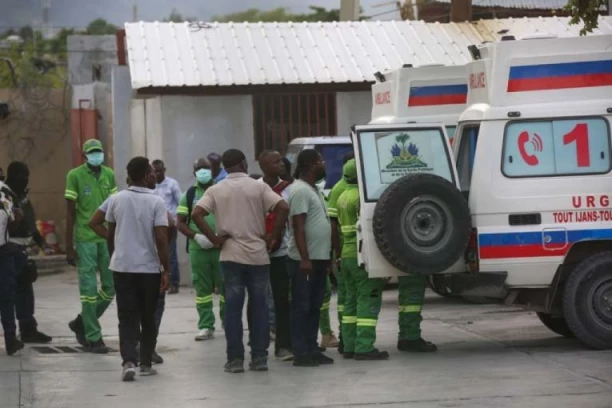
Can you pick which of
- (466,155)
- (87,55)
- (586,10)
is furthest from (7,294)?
(87,55)

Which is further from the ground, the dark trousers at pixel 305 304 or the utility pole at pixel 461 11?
the utility pole at pixel 461 11

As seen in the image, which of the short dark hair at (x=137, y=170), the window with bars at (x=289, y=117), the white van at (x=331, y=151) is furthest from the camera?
the window with bars at (x=289, y=117)

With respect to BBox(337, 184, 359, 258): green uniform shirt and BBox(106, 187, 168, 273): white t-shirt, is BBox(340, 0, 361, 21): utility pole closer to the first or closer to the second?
BBox(337, 184, 359, 258): green uniform shirt

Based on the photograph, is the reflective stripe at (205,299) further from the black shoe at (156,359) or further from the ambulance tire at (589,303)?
the ambulance tire at (589,303)

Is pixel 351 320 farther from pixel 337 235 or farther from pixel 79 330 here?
pixel 79 330

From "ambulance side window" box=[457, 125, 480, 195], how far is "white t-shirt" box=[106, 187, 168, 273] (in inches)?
119

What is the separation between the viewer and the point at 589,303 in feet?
39.3

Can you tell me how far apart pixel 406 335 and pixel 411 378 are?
5.32ft

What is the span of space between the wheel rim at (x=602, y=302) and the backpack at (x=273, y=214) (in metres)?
2.96

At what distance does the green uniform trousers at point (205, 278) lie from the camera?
13.8 metres

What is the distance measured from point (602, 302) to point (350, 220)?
7.91ft

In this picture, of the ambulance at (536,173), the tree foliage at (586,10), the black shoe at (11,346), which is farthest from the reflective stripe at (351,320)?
the tree foliage at (586,10)

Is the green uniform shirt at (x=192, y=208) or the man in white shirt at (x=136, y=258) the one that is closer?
the man in white shirt at (x=136, y=258)

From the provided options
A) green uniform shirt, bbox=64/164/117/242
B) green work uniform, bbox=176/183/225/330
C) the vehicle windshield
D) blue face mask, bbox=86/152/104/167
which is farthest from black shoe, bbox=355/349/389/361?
blue face mask, bbox=86/152/104/167
